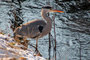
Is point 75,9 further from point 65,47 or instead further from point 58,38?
point 65,47

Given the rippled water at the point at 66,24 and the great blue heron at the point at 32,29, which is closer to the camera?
the great blue heron at the point at 32,29

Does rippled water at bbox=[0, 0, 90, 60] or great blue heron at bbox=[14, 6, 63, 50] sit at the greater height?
great blue heron at bbox=[14, 6, 63, 50]

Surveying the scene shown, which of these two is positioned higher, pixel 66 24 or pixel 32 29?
pixel 32 29

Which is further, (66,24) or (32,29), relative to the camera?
(66,24)

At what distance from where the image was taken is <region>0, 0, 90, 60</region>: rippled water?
7.02m

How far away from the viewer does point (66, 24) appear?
9.41m

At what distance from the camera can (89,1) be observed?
41.2 ft

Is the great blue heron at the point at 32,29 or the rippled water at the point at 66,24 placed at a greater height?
the great blue heron at the point at 32,29

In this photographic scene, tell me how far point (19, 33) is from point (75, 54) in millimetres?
2274

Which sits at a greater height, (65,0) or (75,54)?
(65,0)

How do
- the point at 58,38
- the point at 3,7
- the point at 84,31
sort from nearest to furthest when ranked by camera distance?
the point at 58,38, the point at 84,31, the point at 3,7

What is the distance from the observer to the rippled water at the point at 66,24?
7.02 meters

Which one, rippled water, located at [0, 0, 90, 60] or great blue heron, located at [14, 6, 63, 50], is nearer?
great blue heron, located at [14, 6, 63, 50]

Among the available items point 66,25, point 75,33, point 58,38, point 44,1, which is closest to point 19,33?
point 58,38
